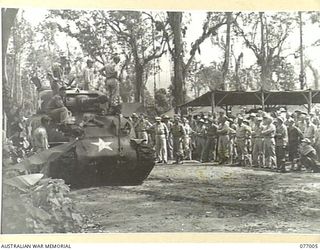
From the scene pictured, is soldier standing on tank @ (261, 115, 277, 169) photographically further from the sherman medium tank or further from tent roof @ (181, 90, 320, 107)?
the sherman medium tank

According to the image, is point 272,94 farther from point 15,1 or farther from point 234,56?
point 15,1

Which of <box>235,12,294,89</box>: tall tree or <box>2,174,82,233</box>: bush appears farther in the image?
<box>235,12,294,89</box>: tall tree

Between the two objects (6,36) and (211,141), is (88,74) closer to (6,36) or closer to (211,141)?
(6,36)

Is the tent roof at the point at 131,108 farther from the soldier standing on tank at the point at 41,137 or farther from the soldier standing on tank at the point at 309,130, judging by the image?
the soldier standing on tank at the point at 309,130

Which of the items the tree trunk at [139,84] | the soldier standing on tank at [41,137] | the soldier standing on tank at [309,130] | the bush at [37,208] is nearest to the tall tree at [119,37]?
the tree trunk at [139,84]

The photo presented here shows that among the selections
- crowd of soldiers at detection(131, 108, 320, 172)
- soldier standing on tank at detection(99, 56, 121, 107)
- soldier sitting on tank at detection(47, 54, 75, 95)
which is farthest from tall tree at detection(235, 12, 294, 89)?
soldier sitting on tank at detection(47, 54, 75, 95)

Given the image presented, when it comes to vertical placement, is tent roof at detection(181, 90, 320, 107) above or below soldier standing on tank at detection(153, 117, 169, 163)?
above

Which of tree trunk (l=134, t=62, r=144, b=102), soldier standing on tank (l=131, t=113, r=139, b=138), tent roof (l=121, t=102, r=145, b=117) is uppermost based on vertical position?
tree trunk (l=134, t=62, r=144, b=102)

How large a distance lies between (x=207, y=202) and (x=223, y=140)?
17 cm

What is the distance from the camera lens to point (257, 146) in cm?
170

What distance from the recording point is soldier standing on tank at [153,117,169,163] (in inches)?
66.0

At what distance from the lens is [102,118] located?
5.57 feet

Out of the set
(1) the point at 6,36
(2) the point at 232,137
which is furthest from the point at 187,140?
(1) the point at 6,36

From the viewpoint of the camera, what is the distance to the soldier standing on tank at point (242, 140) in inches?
66.7
